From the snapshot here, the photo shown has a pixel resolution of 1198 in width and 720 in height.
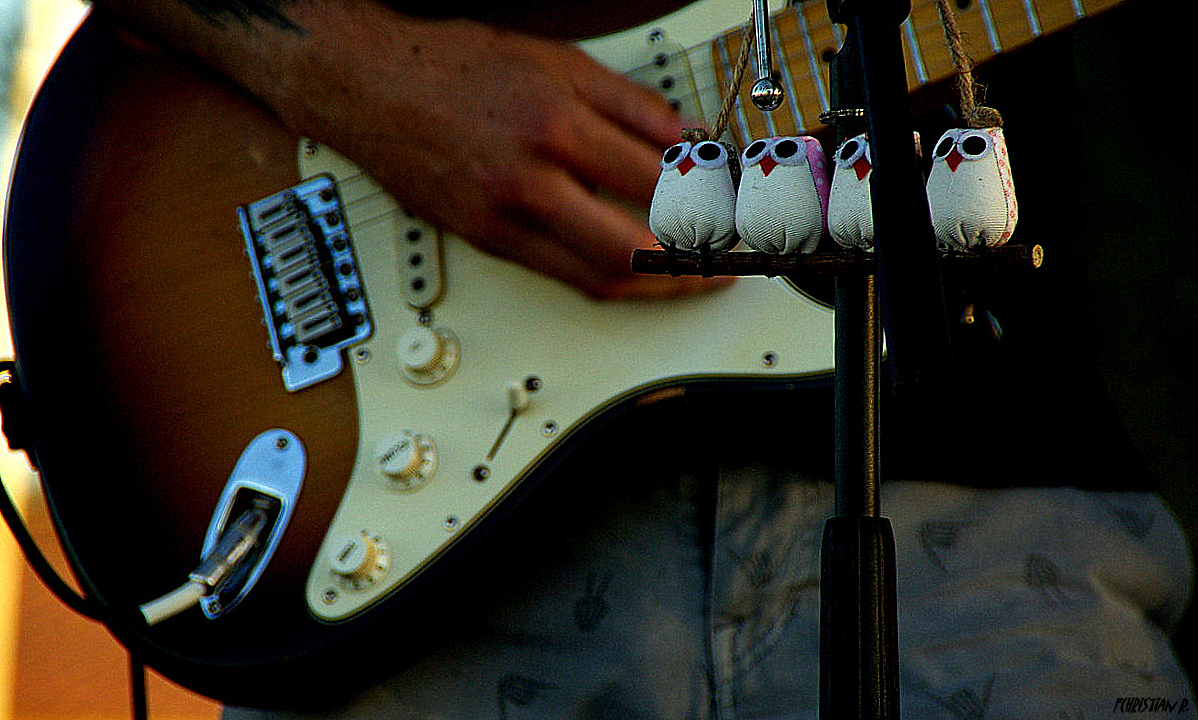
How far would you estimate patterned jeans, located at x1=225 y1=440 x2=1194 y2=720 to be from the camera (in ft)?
2.04

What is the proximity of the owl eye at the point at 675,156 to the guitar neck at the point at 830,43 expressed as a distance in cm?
26

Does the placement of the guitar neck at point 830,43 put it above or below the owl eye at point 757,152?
above

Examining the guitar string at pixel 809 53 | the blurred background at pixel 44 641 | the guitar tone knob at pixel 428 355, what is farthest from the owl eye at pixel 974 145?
the blurred background at pixel 44 641

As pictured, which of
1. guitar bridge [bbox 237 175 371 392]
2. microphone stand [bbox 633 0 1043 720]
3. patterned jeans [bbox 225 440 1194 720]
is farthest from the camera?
guitar bridge [bbox 237 175 371 392]

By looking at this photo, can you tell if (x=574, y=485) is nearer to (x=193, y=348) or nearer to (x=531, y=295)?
(x=531, y=295)

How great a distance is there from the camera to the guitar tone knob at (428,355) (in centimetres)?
80

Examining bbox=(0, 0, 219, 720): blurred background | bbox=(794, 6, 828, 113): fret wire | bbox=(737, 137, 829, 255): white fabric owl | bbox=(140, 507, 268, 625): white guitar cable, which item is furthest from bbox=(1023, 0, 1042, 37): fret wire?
bbox=(0, 0, 219, 720): blurred background

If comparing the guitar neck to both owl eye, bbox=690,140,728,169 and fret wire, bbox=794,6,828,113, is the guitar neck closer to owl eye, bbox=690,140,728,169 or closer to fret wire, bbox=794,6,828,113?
fret wire, bbox=794,6,828,113

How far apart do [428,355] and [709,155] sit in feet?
1.37

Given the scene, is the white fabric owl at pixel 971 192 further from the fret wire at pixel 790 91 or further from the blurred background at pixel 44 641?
the blurred background at pixel 44 641

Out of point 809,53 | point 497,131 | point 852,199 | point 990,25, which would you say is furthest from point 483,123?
point 852,199

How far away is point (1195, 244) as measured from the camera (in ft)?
2.20

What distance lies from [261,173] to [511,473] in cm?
33

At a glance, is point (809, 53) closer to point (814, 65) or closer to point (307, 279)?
point (814, 65)
